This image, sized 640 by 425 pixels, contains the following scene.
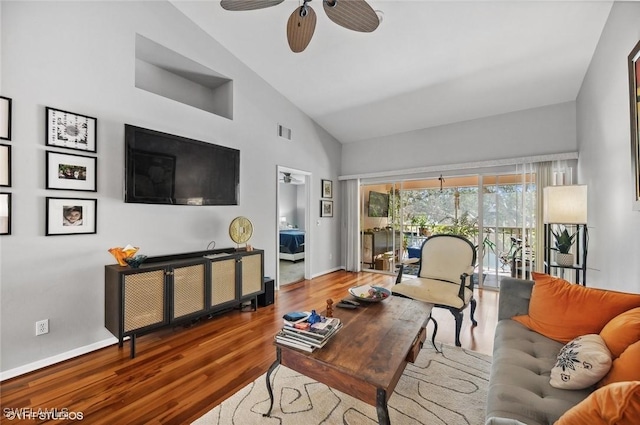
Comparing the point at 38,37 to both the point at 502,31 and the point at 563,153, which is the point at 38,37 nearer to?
the point at 502,31

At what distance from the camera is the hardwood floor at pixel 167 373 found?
177 centimetres

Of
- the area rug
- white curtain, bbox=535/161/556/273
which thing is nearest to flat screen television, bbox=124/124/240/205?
the area rug

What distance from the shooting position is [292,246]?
680cm

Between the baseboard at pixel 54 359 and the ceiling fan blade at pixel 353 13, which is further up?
the ceiling fan blade at pixel 353 13

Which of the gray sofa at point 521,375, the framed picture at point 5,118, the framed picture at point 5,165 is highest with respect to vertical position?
the framed picture at point 5,118

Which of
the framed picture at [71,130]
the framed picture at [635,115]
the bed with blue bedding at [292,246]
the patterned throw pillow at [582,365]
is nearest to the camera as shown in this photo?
the patterned throw pillow at [582,365]

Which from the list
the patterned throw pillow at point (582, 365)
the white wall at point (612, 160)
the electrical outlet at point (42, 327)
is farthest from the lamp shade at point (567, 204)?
the electrical outlet at point (42, 327)

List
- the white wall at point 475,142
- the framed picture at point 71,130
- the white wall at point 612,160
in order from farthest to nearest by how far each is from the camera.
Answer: the white wall at point 475,142 < the framed picture at point 71,130 < the white wall at point 612,160

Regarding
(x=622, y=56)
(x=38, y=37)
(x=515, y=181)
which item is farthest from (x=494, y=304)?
(x=38, y=37)

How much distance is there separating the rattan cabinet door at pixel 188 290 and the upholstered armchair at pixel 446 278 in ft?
6.91

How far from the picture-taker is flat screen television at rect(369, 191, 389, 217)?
5.64 m

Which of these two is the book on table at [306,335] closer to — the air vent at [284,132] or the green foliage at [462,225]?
the air vent at [284,132]

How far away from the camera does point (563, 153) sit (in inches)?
151

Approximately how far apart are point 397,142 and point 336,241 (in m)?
2.44
